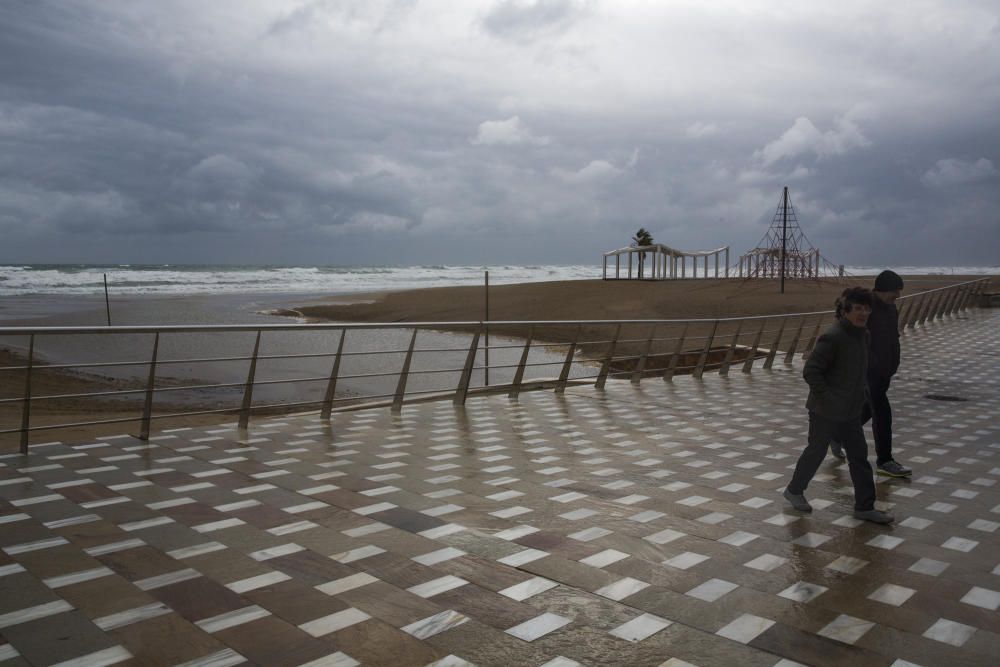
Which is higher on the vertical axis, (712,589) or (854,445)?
(854,445)

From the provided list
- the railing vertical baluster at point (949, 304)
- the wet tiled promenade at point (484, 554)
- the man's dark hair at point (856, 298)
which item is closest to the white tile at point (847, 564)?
the wet tiled promenade at point (484, 554)

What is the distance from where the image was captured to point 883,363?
586 cm

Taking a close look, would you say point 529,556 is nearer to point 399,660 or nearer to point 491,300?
point 399,660

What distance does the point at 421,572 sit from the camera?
3822 mm

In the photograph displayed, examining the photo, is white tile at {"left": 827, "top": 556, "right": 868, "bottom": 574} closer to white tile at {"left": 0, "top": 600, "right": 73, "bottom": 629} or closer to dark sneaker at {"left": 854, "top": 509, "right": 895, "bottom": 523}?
dark sneaker at {"left": 854, "top": 509, "right": 895, "bottom": 523}

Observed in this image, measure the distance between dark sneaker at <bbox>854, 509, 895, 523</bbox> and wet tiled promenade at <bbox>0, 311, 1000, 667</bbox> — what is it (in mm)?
147

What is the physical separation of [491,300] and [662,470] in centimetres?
3792

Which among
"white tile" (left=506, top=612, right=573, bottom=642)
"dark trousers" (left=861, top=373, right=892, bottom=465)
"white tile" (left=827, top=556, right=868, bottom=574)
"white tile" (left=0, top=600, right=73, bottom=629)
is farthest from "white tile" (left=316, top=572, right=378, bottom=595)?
"dark trousers" (left=861, top=373, right=892, bottom=465)

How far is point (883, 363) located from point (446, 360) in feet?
54.5

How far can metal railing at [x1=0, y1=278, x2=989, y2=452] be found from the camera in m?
7.05

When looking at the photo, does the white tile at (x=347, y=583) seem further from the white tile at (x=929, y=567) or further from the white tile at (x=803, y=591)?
the white tile at (x=929, y=567)

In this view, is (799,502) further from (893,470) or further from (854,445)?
(893,470)

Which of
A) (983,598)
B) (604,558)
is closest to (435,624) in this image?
(604,558)

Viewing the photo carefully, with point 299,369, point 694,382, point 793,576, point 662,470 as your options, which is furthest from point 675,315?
point 793,576
